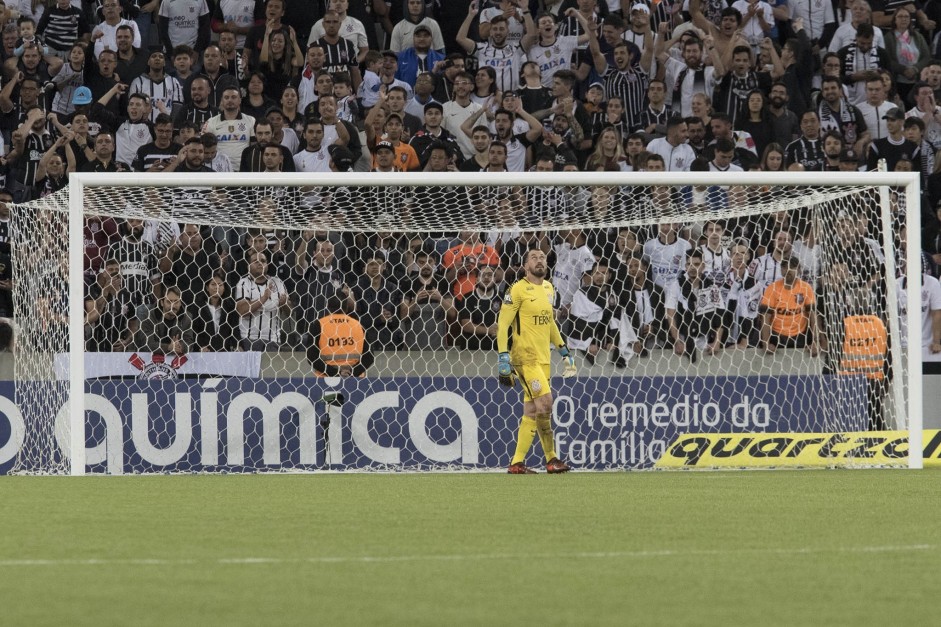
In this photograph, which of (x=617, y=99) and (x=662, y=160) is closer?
(x=662, y=160)

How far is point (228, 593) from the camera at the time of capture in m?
4.66

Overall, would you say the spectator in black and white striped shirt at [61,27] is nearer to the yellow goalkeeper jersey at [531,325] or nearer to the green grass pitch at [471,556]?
the yellow goalkeeper jersey at [531,325]

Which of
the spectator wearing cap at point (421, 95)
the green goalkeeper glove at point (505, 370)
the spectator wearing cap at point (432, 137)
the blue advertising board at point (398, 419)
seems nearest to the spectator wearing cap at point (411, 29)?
the spectator wearing cap at point (421, 95)

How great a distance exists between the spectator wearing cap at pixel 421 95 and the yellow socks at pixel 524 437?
5.56 metres

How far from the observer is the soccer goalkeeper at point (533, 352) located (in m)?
12.1

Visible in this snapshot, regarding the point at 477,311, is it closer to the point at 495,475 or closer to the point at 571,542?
the point at 495,475

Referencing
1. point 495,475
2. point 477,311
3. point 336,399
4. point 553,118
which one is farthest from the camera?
point 553,118

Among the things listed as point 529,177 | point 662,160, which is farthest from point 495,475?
point 662,160

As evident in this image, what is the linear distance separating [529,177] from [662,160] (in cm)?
317

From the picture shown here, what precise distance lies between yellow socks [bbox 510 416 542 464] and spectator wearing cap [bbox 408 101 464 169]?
424cm

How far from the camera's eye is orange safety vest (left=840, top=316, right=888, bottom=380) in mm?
13117

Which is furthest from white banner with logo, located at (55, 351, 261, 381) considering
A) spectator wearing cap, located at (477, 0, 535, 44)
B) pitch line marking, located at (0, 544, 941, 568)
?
pitch line marking, located at (0, 544, 941, 568)

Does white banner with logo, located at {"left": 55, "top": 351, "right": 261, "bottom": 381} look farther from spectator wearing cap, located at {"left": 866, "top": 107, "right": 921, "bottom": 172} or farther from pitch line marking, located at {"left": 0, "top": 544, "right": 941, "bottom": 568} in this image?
spectator wearing cap, located at {"left": 866, "top": 107, "right": 921, "bottom": 172}

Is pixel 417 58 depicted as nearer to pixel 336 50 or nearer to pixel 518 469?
pixel 336 50
